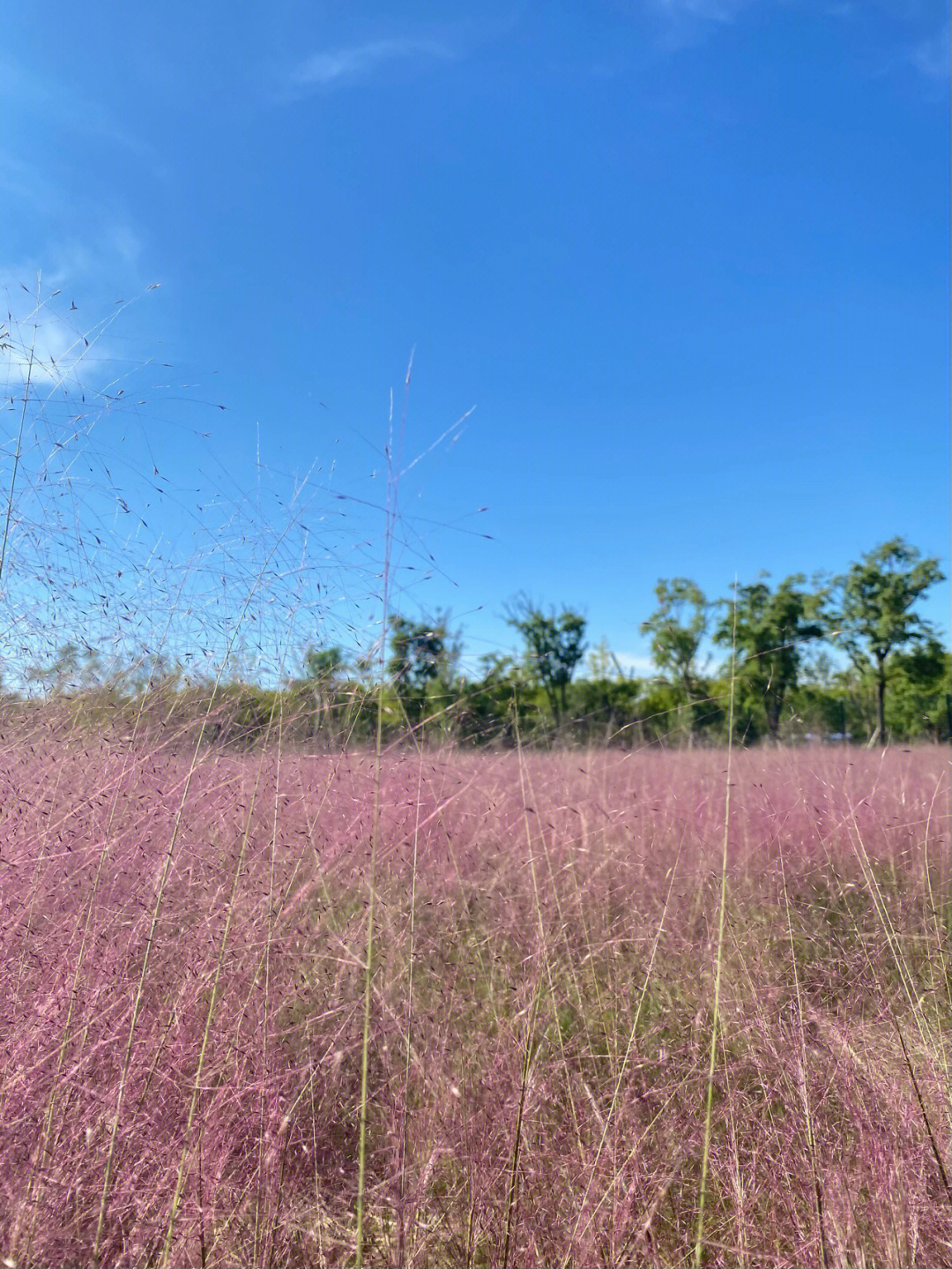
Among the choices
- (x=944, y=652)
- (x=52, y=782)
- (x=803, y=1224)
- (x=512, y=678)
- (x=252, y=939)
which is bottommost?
(x=803, y=1224)

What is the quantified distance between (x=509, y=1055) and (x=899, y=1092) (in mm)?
1022

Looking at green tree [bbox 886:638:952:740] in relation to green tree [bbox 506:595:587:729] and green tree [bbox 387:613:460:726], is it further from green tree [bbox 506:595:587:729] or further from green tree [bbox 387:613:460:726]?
green tree [bbox 387:613:460:726]

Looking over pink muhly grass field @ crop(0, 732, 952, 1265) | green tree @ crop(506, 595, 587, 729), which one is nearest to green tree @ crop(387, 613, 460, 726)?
pink muhly grass field @ crop(0, 732, 952, 1265)

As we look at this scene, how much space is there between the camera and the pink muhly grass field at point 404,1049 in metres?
1.45

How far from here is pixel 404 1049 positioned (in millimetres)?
1824

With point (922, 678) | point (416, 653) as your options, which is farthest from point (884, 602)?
point (416, 653)

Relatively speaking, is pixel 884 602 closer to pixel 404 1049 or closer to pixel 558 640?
pixel 558 640

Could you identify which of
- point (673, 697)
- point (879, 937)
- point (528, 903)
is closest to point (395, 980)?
point (528, 903)

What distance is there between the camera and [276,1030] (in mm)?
1840

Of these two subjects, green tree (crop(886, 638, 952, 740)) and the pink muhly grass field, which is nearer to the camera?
the pink muhly grass field

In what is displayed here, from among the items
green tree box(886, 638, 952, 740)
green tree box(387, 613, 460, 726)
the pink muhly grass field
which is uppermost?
green tree box(886, 638, 952, 740)

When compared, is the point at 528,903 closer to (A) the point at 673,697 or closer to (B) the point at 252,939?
(B) the point at 252,939

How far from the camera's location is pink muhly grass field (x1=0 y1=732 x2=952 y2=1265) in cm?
145

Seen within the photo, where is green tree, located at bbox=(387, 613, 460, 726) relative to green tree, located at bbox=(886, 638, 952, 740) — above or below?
below
